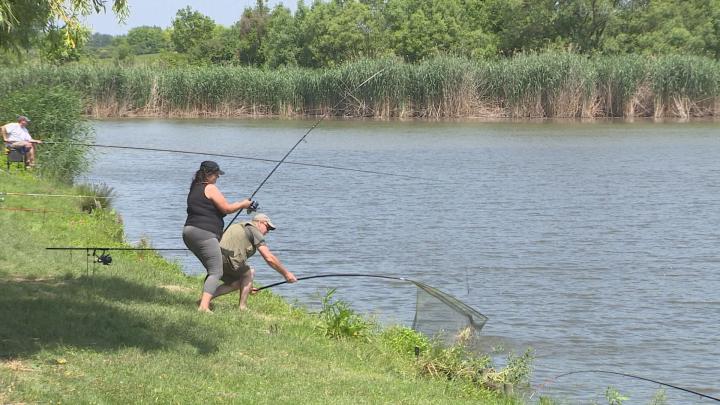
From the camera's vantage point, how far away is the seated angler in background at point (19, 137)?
21.7 metres

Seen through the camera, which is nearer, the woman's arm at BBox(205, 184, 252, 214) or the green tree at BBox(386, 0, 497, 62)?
the woman's arm at BBox(205, 184, 252, 214)

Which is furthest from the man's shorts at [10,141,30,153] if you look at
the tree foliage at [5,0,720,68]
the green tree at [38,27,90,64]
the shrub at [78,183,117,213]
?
the tree foliage at [5,0,720,68]

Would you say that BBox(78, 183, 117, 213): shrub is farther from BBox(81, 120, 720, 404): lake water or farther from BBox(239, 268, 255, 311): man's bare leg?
BBox(239, 268, 255, 311): man's bare leg

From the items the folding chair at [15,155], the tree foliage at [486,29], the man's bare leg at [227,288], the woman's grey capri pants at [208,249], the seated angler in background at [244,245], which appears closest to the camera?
the woman's grey capri pants at [208,249]

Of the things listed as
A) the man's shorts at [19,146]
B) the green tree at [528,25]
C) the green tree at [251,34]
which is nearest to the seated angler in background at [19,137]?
the man's shorts at [19,146]

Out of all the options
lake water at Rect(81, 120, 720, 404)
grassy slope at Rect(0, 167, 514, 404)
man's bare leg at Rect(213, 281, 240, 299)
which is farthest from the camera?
lake water at Rect(81, 120, 720, 404)

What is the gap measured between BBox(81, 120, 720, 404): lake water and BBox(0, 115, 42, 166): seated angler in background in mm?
2557

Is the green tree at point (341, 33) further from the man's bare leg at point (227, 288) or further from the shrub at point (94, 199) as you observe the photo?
the man's bare leg at point (227, 288)

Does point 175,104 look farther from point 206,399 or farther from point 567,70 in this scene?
point 206,399

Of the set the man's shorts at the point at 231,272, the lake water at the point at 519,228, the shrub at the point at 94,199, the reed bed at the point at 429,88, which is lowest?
the lake water at the point at 519,228

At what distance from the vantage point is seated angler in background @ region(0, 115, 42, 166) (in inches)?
853

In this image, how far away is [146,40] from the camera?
570 feet

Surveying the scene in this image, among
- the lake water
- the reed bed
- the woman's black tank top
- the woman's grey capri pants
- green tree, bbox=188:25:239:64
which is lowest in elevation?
the lake water

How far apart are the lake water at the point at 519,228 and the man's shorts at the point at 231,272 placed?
3014 millimetres
